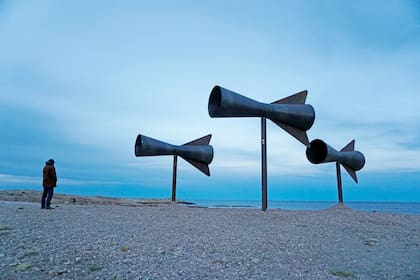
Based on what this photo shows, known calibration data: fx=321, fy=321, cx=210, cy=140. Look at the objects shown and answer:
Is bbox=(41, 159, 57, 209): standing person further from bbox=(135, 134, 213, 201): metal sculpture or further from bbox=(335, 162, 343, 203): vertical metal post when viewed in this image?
bbox=(335, 162, 343, 203): vertical metal post

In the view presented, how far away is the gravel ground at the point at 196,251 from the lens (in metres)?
4.16

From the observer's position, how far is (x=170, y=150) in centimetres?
1723

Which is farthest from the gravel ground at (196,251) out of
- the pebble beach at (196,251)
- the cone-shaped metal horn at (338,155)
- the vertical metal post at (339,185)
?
the vertical metal post at (339,185)

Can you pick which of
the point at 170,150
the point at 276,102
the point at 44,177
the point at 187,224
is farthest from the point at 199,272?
the point at 170,150

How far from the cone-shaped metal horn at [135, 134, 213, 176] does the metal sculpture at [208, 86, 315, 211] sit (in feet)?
19.0

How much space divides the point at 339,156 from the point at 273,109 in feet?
20.0

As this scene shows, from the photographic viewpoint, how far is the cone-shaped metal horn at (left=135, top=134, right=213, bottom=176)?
16656 millimetres

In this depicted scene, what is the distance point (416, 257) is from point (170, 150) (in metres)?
13.2

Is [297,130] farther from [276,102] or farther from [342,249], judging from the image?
[342,249]

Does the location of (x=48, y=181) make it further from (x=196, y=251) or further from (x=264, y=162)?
(x=196, y=251)

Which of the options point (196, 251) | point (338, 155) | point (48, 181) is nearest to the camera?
Result: point (196, 251)

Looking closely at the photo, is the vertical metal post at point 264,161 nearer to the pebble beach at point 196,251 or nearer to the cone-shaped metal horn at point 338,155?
the pebble beach at point 196,251

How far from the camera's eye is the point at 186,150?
17.6m

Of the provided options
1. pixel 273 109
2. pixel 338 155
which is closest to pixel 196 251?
pixel 273 109
